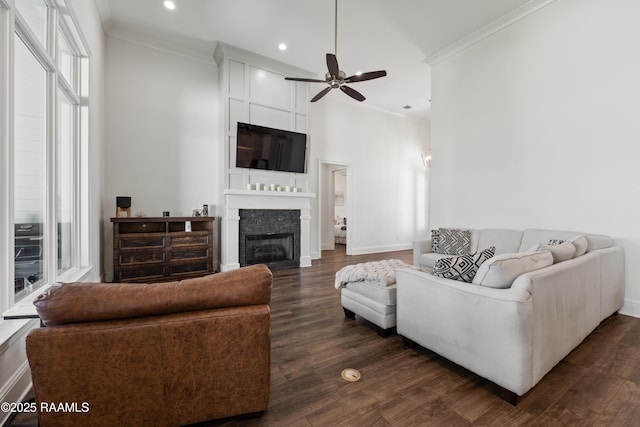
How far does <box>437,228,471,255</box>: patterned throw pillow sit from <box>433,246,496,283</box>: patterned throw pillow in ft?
7.32

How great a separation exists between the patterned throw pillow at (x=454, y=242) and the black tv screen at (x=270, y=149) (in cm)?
283

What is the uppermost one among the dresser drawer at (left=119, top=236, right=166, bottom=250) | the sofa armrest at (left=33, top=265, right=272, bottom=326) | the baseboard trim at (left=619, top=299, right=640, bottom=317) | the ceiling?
the ceiling

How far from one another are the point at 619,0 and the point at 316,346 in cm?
469

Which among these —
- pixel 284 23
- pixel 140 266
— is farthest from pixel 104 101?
pixel 284 23

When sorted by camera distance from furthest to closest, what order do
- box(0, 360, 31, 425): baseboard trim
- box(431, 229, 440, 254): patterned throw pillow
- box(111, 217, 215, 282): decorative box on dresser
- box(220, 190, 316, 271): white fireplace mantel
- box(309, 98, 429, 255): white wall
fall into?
box(309, 98, 429, 255): white wall → box(220, 190, 316, 271): white fireplace mantel → box(431, 229, 440, 254): patterned throw pillow → box(111, 217, 215, 282): decorative box on dresser → box(0, 360, 31, 425): baseboard trim

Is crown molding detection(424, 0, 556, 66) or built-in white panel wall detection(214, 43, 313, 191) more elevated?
crown molding detection(424, 0, 556, 66)

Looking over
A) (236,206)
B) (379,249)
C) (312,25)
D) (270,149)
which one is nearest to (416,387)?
(236,206)

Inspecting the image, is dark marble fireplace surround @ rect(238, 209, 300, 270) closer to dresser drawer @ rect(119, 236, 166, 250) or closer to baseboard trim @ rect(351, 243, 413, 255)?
dresser drawer @ rect(119, 236, 166, 250)

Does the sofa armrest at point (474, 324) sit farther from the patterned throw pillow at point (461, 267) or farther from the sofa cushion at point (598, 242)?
the sofa cushion at point (598, 242)

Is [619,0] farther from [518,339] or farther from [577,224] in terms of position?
[518,339]

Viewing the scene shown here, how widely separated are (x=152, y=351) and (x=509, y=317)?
1757 mm

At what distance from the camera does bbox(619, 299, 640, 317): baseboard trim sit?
2854 mm

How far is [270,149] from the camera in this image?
4.99m

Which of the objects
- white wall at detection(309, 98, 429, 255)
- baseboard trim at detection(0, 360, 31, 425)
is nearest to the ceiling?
white wall at detection(309, 98, 429, 255)
